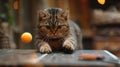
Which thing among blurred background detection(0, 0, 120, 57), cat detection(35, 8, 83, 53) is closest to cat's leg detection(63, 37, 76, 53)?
cat detection(35, 8, 83, 53)

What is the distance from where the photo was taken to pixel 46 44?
209 cm

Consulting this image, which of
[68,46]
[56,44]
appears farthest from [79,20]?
[68,46]

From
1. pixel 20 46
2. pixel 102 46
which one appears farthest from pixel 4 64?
pixel 102 46

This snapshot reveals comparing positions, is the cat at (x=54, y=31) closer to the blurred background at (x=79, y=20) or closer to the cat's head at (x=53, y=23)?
the cat's head at (x=53, y=23)

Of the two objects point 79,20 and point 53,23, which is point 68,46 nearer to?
point 53,23

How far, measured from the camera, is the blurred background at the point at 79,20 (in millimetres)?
3434

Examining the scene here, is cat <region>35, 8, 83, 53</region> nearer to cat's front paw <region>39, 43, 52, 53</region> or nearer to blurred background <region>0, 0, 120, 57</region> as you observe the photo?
cat's front paw <region>39, 43, 52, 53</region>

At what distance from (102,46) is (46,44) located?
2.33m

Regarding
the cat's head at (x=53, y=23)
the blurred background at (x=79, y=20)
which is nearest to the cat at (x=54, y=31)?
the cat's head at (x=53, y=23)

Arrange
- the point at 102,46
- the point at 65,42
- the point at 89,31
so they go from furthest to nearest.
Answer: the point at 89,31
the point at 102,46
the point at 65,42

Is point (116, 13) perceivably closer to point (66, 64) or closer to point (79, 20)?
point (79, 20)

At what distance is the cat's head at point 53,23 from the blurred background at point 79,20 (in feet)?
2.23

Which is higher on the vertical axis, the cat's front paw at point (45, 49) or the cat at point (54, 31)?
the cat at point (54, 31)

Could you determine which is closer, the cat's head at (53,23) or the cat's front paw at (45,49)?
the cat's front paw at (45,49)
